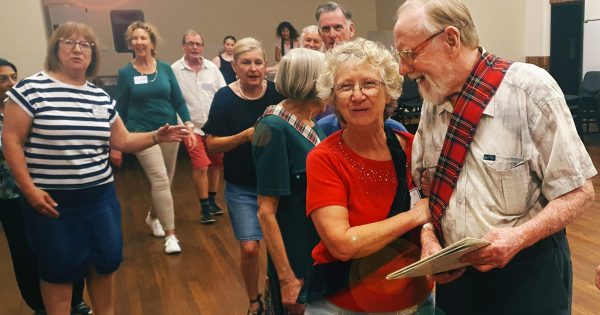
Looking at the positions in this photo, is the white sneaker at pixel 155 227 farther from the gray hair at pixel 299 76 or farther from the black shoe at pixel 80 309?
the gray hair at pixel 299 76

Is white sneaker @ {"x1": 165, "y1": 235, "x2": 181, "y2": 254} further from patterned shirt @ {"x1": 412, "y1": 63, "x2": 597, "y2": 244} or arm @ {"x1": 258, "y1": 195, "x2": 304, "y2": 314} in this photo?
patterned shirt @ {"x1": 412, "y1": 63, "x2": 597, "y2": 244}

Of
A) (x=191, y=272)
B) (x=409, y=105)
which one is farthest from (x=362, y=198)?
(x=409, y=105)

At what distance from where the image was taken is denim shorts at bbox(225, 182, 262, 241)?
95.6 inches

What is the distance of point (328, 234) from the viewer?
1278mm

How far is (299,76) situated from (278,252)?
0.62 metres

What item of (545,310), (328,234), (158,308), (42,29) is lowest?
(158,308)

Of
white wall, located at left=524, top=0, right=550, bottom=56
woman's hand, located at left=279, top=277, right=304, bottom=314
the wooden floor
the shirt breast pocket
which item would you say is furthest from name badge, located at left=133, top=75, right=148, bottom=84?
white wall, located at left=524, top=0, right=550, bottom=56

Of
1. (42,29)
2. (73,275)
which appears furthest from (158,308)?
(42,29)

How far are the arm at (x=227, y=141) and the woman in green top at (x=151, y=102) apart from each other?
1.37 meters

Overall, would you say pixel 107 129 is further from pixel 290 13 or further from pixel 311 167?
pixel 290 13

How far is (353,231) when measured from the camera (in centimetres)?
127

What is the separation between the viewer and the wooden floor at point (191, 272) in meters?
3.04

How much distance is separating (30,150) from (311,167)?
4.65 ft

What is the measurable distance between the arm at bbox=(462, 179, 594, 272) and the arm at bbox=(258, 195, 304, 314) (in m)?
0.77
